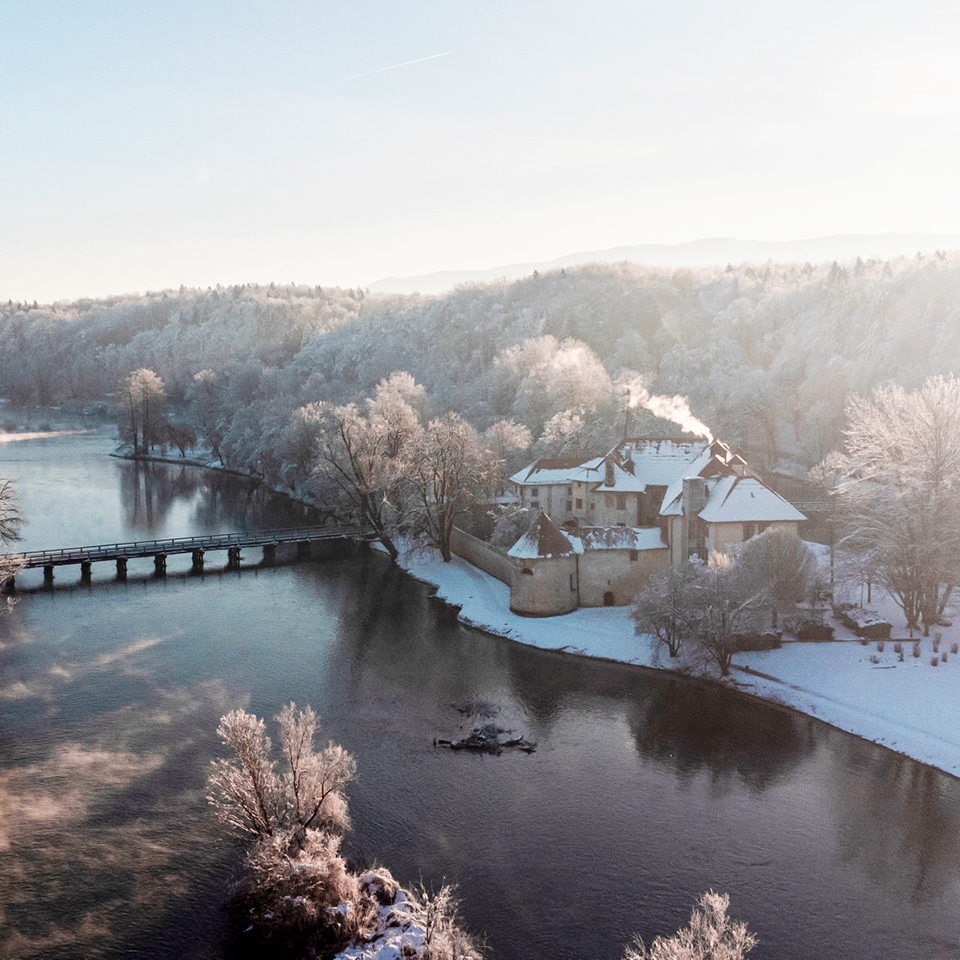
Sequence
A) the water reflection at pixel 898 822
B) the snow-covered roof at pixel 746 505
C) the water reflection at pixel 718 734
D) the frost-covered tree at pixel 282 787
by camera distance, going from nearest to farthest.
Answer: the frost-covered tree at pixel 282 787, the water reflection at pixel 898 822, the water reflection at pixel 718 734, the snow-covered roof at pixel 746 505

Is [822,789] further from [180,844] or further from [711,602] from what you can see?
[180,844]

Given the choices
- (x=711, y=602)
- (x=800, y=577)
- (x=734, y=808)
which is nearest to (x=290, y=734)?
(x=734, y=808)

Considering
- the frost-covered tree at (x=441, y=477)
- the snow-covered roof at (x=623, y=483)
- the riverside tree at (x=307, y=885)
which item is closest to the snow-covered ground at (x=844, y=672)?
the snow-covered roof at (x=623, y=483)

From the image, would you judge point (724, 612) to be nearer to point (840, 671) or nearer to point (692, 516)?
point (840, 671)

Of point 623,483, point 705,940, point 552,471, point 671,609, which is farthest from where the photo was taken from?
point 552,471

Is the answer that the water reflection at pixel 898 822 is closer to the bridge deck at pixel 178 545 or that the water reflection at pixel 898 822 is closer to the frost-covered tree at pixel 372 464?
the frost-covered tree at pixel 372 464

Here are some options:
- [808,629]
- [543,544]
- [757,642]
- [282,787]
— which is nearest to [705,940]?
[282,787]

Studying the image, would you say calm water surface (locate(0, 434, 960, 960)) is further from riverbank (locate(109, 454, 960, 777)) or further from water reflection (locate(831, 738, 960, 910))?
riverbank (locate(109, 454, 960, 777))

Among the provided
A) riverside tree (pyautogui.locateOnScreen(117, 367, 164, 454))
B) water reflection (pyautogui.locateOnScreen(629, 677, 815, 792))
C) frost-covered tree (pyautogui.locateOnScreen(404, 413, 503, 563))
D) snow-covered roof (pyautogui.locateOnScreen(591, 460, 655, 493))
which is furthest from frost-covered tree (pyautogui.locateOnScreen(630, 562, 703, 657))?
riverside tree (pyautogui.locateOnScreen(117, 367, 164, 454))
